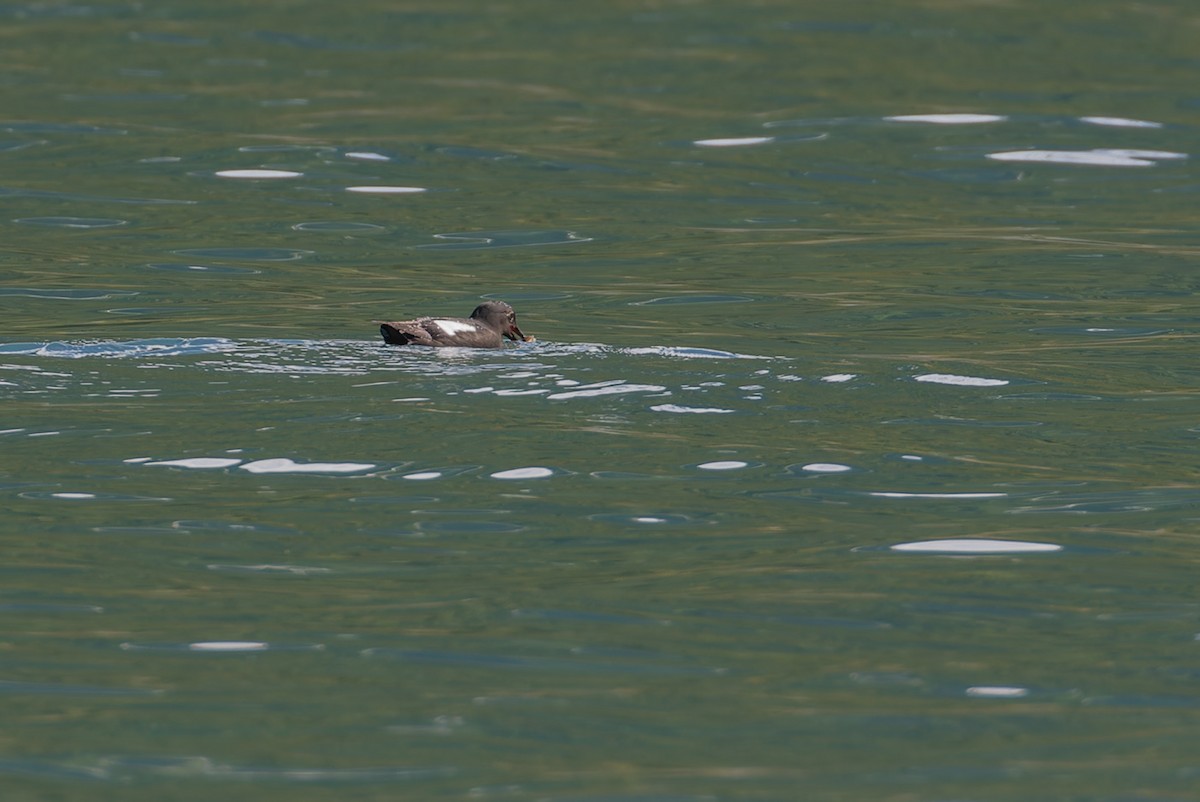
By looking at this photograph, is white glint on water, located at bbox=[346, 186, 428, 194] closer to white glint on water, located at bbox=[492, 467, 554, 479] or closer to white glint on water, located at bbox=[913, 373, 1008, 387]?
white glint on water, located at bbox=[913, 373, 1008, 387]

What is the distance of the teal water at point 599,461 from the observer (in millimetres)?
6934

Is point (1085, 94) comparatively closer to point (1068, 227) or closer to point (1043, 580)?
point (1068, 227)

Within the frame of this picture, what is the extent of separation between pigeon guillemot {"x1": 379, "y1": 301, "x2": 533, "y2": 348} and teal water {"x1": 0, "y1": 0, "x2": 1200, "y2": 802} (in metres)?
0.24

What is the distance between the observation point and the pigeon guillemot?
44.7ft

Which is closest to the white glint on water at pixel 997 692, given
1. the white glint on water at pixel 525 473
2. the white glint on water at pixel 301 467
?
the white glint on water at pixel 525 473

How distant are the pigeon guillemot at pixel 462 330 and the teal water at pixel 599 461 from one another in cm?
24

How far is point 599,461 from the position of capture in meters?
10.6

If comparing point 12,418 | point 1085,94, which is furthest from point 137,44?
point 12,418

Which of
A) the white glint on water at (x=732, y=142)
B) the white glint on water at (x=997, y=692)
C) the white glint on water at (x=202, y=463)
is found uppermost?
the white glint on water at (x=997, y=692)

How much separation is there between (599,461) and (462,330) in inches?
135

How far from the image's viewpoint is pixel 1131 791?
641cm

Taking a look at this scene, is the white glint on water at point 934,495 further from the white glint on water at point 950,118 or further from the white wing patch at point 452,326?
the white glint on water at point 950,118

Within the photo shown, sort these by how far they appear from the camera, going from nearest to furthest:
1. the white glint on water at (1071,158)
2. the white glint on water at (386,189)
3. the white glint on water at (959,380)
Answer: the white glint on water at (959,380), the white glint on water at (386,189), the white glint on water at (1071,158)

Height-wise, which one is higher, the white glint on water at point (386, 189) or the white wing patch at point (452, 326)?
the white wing patch at point (452, 326)
